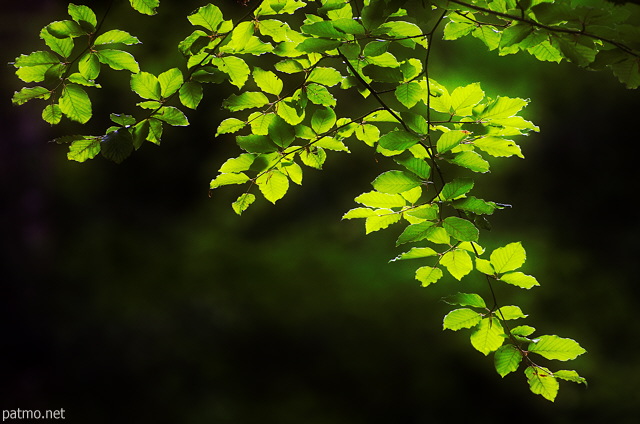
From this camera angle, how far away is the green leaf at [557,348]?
0.87 metres

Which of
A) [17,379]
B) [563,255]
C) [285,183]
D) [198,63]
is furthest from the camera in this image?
[563,255]

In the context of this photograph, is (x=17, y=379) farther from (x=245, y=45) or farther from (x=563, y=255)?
(x=563, y=255)

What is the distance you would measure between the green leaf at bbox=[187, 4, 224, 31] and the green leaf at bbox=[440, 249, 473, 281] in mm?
552

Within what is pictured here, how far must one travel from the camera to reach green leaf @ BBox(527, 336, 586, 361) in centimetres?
87

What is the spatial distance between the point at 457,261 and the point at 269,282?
3018 millimetres

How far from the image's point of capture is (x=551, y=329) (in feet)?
12.7

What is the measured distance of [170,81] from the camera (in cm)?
91

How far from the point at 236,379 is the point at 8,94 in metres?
2.71

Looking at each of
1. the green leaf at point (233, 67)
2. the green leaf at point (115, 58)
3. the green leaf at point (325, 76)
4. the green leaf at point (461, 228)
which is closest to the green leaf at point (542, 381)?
the green leaf at point (461, 228)

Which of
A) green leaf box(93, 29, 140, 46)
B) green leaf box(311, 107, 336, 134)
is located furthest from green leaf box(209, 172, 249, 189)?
green leaf box(93, 29, 140, 46)

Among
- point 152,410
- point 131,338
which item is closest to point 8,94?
point 131,338

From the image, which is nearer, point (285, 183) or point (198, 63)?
point (198, 63)

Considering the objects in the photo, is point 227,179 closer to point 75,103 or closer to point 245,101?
point 245,101

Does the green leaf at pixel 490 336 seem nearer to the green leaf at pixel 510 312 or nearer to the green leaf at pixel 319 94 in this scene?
the green leaf at pixel 510 312
